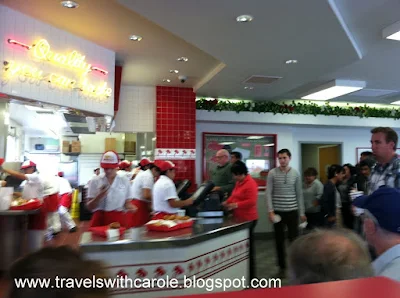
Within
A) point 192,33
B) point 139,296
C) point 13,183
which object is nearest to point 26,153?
point 13,183

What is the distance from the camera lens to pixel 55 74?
457 centimetres

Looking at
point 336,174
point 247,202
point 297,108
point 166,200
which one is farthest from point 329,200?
point 297,108

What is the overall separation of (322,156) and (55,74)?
28.2ft

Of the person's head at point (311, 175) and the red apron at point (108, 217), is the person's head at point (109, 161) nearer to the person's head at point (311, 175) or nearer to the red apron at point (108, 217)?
the red apron at point (108, 217)

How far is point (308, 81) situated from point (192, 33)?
10.2 ft

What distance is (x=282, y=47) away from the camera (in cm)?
474

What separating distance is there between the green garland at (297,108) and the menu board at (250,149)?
29.1 inches

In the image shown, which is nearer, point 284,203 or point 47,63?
point 47,63

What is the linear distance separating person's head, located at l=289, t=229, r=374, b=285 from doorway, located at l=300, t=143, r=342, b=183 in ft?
30.6

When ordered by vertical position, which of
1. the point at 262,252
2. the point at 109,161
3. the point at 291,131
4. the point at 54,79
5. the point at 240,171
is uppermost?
the point at 54,79

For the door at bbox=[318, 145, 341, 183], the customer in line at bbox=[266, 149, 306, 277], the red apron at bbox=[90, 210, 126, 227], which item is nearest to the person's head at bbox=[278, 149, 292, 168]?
the customer in line at bbox=[266, 149, 306, 277]

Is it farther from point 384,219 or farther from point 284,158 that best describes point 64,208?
point 384,219

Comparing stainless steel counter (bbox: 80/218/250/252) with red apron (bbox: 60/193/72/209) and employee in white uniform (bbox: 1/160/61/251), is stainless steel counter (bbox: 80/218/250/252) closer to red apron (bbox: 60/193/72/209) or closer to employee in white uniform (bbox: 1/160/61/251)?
employee in white uniform (bbox: 1/160/61/251)

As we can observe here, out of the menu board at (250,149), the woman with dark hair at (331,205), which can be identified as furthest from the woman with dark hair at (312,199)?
the menu board at (250,149)
